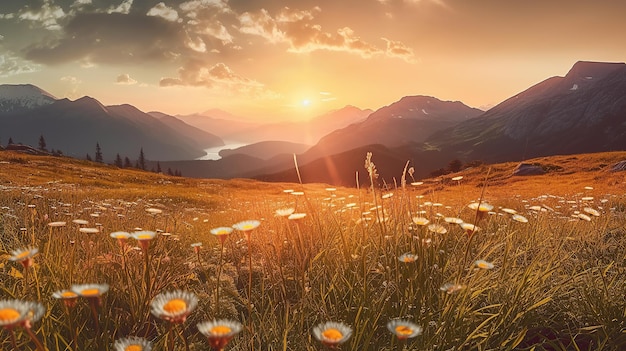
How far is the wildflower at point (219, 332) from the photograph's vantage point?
1.23 m

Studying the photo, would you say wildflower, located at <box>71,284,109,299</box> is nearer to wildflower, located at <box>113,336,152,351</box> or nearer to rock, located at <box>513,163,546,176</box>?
wildflower, located at <box>113,336,152,351</box>

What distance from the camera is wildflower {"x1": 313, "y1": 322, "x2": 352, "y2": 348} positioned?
1379 millimetres

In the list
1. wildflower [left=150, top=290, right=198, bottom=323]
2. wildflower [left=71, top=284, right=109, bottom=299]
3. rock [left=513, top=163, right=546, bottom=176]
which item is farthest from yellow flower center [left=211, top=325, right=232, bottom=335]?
rock [left=513, top=163, right=546, bottom=176]

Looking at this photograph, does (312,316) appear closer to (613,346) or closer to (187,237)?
(613,346)

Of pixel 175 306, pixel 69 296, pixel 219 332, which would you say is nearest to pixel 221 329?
pixel 219 332

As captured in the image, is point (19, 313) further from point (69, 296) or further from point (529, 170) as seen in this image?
point (529, 170)

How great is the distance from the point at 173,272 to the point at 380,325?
90.4 inches

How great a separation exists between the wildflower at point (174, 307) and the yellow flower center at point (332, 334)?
0.52 m

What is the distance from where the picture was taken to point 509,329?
297 cm

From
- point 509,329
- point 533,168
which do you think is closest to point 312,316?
point 509,329

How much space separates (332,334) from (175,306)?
615 mm

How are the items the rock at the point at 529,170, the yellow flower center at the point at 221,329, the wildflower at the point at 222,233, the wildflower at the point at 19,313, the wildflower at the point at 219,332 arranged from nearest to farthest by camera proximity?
the wildflower at the point at 19,313 → the wildflower at the point at 219,332 → the yellow flower center at the point at 221,329 → the wildflower at the point at 222,233 → the rock at the point at 529,170

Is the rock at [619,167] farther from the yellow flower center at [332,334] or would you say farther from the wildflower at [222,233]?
the yellow flower center at [332,334]

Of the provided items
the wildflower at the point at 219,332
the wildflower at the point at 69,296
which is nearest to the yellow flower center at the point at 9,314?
the wildflower at the point at 69,296
